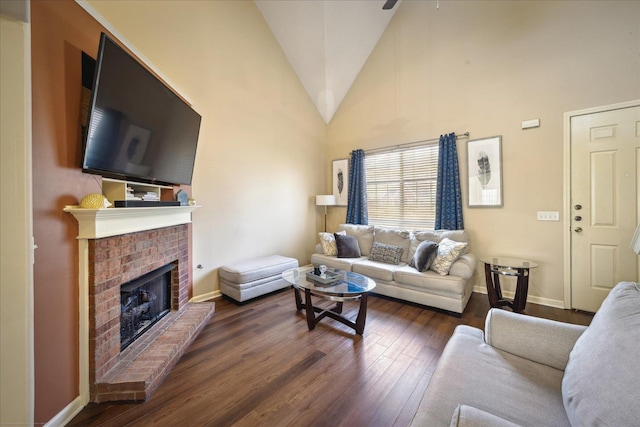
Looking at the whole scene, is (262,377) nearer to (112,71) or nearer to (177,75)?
(112,71)

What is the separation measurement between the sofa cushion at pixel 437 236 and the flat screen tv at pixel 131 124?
316cm

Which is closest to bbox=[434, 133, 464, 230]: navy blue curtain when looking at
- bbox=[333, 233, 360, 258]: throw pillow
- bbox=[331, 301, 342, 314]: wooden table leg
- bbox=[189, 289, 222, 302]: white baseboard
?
bbox=[333, 233, 360, 258]: throw pillow

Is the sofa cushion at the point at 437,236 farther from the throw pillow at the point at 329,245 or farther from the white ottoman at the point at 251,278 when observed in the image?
the white ottoman at the point at 251,278

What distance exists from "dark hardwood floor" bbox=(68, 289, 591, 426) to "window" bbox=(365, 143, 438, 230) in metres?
1.68

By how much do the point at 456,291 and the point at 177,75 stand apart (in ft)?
13.3

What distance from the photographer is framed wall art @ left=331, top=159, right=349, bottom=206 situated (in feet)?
16.0

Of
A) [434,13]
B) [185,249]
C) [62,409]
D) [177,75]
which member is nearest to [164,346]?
[62,409]

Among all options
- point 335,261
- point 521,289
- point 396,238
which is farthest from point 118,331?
point 521,289

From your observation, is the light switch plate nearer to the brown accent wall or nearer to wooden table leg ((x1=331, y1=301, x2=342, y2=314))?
wooden table leg ((x1=331, y1=301, x2=342, y2=314))

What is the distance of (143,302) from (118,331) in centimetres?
49

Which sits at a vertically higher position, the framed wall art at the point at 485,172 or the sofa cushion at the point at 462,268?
the framed wall art at the point at 485,172

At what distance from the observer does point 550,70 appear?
2.92 m

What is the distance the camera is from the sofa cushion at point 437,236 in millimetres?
3311

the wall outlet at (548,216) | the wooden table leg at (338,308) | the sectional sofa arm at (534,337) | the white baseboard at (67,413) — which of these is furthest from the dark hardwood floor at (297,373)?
the wall outlet at (548,216)
